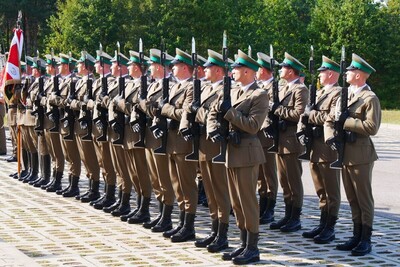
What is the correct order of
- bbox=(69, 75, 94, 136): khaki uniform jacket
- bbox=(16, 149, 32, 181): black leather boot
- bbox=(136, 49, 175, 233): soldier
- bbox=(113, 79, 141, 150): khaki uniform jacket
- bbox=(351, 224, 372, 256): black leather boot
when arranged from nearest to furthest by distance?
bbox=(351, 224, 372, 256): black leather boot → bbox=(136, 49, 175, 233): soldier → bbox=(113, 79, 141, 150): khaki uniform jacket → bbox=(69, 75, 94, 136): khaki uniform jacket → bbox=(16, 149, 32, 181): black leather boot

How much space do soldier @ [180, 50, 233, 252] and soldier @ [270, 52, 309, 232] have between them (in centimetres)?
125

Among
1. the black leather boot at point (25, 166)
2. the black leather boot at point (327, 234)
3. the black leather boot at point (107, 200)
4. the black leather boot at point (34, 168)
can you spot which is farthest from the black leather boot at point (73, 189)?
the black leather boot at point (327, 234)

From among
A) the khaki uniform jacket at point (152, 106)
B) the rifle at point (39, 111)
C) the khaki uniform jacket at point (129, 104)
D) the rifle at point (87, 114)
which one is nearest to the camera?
the khaki uniform jacket at point (152, 106)

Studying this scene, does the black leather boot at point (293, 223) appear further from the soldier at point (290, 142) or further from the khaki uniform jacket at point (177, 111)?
the khaki uniform jacket at point (177, 111)

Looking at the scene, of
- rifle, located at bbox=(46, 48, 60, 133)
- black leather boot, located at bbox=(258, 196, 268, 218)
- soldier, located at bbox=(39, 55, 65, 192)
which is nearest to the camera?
black leather boot, located at bbox=(258, 196, 268, 218)

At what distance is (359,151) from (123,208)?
3.71 meters

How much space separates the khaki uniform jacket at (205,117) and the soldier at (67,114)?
12.6ft

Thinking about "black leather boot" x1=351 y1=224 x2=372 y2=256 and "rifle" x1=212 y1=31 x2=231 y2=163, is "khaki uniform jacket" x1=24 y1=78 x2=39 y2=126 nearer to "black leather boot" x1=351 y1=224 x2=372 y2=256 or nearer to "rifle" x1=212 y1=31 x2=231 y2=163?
"rifle" x1=212 y1=31 x2=231 y2=163

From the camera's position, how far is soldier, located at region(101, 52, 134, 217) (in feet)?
36.1

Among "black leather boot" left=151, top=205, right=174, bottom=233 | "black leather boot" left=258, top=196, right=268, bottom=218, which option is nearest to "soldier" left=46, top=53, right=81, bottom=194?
"black leather boot" left=151, top=205, right=174, bottom=233

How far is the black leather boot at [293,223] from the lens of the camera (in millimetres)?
9812

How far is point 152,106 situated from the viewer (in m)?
9.77

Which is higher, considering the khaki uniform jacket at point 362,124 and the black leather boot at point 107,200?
the khaki uniform jacket at point 362,124

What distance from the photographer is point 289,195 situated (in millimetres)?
10141
